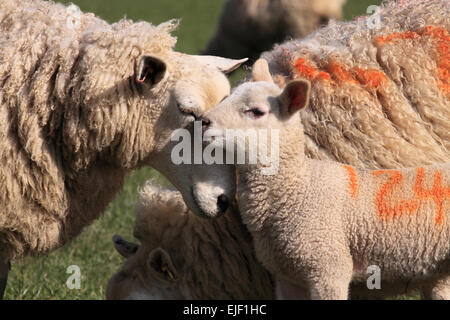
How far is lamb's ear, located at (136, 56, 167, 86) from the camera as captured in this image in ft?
11.5

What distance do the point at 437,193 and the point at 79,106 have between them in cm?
→ 158

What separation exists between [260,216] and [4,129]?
1229 millimetres

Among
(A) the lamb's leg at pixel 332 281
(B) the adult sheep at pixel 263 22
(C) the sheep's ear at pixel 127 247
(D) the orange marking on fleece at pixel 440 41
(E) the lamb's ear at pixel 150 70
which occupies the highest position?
(B) the adult sheep at pixel 263 22

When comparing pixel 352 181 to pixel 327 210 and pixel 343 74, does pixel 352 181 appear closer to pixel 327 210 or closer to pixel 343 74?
pixel 327 210

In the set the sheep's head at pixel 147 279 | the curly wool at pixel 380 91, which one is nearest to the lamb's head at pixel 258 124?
the curly wool at pixel 380 91

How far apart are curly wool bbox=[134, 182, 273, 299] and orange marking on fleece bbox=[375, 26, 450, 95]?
1200mm

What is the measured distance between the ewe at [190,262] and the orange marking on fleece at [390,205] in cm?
82

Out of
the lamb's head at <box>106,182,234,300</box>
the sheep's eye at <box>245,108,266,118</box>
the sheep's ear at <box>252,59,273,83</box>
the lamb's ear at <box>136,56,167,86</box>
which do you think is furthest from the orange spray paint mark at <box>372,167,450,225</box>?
the lamb's ear at <box>136,56,167,86</box>

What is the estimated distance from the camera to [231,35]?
1040 cm

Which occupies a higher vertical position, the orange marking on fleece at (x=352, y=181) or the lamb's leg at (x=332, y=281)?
the orange marking on fleece at (x=352, y=181)

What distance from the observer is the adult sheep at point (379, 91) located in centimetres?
390

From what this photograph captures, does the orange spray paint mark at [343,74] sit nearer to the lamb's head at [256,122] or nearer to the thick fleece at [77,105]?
the thick fleece at [77,105]

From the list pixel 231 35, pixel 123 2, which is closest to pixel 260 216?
pixel 231 35
